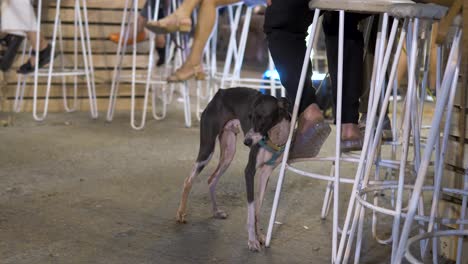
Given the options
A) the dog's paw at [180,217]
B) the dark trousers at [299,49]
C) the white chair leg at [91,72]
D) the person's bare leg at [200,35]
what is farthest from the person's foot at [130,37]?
the dark trousers at [299,49]

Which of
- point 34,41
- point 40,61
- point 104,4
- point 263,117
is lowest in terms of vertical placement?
point 263,117

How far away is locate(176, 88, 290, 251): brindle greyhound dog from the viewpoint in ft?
7.25

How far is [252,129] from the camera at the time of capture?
2.22 m

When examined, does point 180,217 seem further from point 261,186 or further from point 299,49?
point 299,49

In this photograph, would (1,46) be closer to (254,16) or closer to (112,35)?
(112,35)

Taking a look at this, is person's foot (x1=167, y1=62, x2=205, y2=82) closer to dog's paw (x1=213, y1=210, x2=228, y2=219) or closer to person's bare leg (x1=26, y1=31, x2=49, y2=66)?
person's bare leg (x1=26, y1=31, x2=49, y2=66)

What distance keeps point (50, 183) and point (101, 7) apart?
2.67m

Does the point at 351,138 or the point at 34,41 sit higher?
the point at 34,41

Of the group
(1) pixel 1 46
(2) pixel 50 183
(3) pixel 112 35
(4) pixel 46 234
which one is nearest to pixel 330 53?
(4) pixel 46 234

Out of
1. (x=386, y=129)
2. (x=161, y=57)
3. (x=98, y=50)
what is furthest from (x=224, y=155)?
(x=161, y=57)

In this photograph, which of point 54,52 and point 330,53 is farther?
point 54,52

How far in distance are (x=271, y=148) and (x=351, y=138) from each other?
251 mm

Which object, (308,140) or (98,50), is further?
(98,50)

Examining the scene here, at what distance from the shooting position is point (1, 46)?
5.20m
